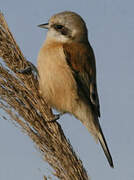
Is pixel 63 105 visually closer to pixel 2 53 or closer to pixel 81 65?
pixel 81 65

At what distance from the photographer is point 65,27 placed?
206 inches

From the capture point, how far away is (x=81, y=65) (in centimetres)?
494

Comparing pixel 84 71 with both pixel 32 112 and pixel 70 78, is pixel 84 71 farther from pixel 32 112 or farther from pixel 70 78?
Result: pixel 32 112

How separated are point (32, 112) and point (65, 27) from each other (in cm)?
189

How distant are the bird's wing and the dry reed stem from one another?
817mm

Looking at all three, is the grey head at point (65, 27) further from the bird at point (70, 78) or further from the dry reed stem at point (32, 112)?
the dry reed stem at point (32, 112)

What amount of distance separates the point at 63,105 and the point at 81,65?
601mm

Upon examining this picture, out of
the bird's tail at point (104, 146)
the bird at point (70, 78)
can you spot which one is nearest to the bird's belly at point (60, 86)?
the bird at point (70, 78)

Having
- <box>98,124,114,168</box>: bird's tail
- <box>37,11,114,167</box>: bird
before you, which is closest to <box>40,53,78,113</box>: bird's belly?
<box>37,11,114,167</box>: bird

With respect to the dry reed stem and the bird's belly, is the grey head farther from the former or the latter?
the dry reed stem

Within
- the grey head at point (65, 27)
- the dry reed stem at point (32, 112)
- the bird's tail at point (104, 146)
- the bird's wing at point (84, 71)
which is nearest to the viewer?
the dry reed stem at point (32, 112)

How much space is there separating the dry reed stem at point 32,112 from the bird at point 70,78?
19.5 inches

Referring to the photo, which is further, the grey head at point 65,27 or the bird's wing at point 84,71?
the grey head at point 65,27

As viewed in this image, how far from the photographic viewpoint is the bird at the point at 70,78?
466cm
